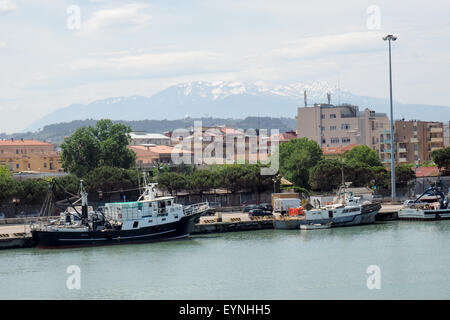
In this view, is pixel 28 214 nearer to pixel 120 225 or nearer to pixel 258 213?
pixel 120 225

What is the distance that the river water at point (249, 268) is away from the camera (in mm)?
28969

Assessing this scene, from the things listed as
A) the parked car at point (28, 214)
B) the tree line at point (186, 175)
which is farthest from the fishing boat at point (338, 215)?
the parked car at point (28, 214)

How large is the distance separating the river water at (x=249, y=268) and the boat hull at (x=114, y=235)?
34.5 inches

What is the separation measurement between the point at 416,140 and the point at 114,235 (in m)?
58.1

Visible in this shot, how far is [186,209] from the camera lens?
4831 centimetres

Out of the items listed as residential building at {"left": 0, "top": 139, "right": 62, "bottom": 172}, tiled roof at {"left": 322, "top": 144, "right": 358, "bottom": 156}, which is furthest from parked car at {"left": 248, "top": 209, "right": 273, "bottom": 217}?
residential building at {"left": 0, "top": 139, "right": 62, "bottom": 172}

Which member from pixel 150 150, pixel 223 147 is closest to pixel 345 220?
pixel 223 147

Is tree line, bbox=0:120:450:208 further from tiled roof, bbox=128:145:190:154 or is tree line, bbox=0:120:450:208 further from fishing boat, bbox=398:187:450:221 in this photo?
Result: tiled roof, bbox=128:145:190:154

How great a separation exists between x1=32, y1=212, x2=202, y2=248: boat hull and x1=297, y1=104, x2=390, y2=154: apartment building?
55820 millimetres

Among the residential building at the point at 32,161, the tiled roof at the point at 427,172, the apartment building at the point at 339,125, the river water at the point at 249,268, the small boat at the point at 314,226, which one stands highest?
the apartment building at the point at 339,125

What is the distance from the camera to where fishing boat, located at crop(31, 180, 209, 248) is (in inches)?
1759

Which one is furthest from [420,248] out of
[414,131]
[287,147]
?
[414,131]

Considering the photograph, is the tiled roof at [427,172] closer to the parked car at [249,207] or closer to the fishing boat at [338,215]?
the parked car at [249,207]
